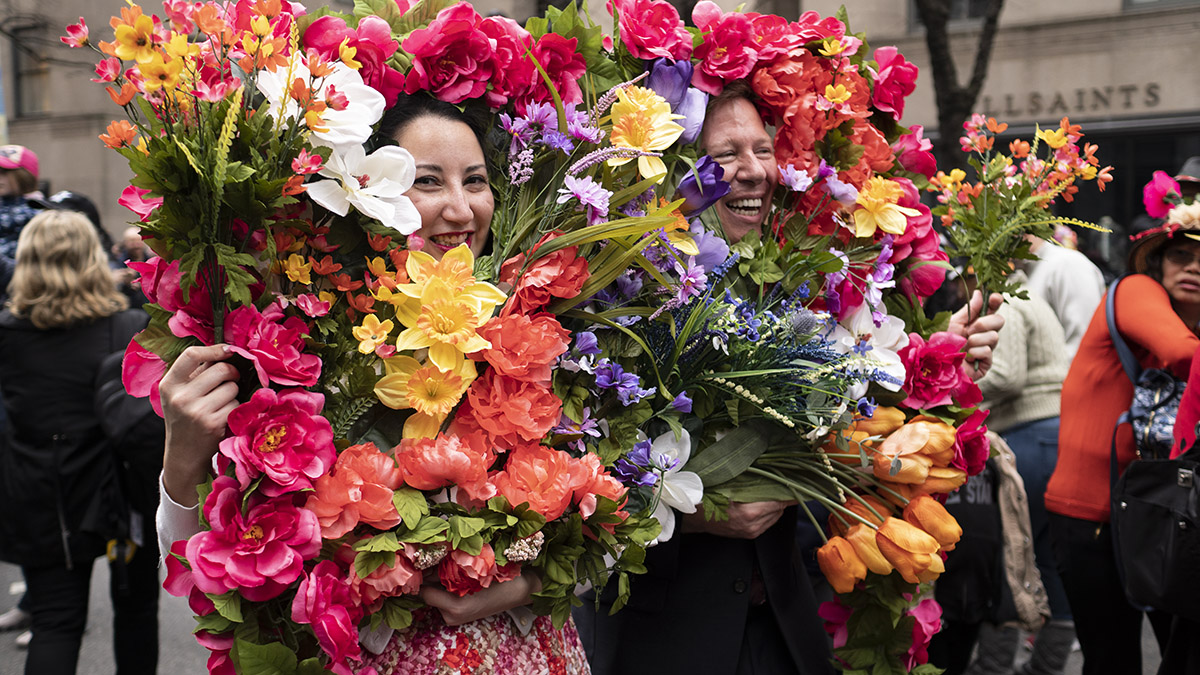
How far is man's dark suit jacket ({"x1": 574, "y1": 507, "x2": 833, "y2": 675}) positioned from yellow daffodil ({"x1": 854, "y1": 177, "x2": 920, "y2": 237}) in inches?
29.5

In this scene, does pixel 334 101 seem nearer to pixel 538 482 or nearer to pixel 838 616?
pixel 538 482

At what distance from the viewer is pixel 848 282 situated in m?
2.33

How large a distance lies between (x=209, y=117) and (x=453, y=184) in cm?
49

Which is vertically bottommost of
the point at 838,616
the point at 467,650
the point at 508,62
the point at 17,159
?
the point at 838,616

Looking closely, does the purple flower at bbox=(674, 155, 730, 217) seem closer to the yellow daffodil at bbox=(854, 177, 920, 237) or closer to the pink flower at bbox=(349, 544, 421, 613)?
the yellow daffodil at bbox=(854, 177, 920, 237)

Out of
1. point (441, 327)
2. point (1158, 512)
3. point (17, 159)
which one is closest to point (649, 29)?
point (441, 327)

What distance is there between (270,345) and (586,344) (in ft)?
1.85

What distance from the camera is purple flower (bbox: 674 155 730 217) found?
2111 mm

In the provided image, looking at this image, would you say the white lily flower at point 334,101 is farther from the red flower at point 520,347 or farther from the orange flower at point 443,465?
the orange flower at point 443,465

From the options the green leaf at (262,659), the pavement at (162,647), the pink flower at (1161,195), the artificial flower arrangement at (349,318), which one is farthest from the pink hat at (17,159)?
the pink flower at (1161,195)

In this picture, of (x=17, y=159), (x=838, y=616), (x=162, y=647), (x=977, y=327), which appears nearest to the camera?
(x=838, y=616)

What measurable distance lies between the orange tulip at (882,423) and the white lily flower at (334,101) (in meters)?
1.26

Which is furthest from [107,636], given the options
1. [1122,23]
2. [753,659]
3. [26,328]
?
[1122,23]

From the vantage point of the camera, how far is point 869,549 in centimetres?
226
